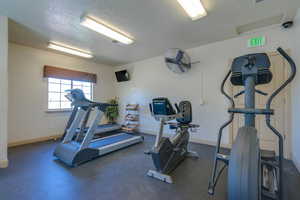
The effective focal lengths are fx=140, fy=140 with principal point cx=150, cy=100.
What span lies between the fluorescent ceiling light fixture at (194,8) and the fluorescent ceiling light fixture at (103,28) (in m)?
1.39

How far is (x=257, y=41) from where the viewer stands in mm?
2855

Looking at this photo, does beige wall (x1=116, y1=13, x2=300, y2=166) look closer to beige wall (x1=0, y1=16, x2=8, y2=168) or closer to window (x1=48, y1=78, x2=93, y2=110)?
window (x1=48, y1=78, x2=93, y2=110)

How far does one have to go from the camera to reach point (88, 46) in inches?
142

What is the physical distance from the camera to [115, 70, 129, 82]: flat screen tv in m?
5.10

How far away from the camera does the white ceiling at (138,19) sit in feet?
6.72

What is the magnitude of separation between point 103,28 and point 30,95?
2714 millimetres

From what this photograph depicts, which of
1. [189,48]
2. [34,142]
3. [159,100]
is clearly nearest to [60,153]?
[34,142]

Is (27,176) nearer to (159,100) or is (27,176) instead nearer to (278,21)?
(159,100)

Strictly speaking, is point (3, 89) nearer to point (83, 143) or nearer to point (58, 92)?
point (83, 143)

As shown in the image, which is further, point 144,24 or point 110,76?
point 110,76

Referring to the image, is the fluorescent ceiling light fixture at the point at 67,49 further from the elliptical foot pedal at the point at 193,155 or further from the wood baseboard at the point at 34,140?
the elliptical foot pedal at the point at 193,155

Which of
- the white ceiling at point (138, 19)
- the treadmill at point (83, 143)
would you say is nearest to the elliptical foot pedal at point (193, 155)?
the treadmill at point (83, 143)

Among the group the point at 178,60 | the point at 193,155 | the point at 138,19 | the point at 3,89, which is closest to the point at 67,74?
the point at 3,89

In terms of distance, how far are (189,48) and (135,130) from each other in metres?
3.08
